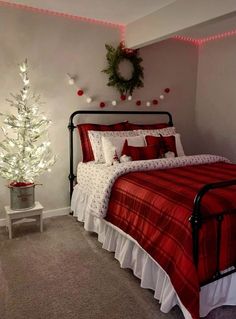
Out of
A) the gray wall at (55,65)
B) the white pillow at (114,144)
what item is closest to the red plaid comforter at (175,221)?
the white pillow at (114,144)

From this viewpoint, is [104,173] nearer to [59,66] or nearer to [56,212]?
[56,212]

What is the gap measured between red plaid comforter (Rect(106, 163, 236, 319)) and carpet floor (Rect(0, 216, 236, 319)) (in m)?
0.35

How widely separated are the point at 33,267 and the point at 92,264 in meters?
0.50

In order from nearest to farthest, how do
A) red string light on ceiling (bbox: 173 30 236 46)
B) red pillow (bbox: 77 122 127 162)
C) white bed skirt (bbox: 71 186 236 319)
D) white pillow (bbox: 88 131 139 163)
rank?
white bed skirt (bbox: 71 186 236 319), white pillow (bbox: 88 131 139 163), red pillow (bbox: 77 122 127 162), red string light on ceiling (bbox: 173 30 236 46)

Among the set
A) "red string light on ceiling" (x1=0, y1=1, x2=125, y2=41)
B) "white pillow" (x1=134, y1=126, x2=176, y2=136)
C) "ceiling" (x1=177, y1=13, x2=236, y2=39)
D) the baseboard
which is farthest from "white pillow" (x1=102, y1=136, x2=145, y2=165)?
"ceiling" (x1=177, y1=13, x2=236, y2=39)

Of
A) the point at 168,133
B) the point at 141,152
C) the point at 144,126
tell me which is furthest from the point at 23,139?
the point at 168,133

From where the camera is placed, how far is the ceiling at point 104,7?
2.84 meters

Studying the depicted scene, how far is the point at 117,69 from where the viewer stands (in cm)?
363

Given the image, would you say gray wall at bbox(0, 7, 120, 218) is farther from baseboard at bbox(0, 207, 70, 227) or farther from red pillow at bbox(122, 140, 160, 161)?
red pillow at bbox(122, 140, 160, 161)

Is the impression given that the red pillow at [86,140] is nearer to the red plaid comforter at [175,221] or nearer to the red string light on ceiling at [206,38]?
the red plaid comforter at [175,221]

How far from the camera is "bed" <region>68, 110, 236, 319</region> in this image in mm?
1665

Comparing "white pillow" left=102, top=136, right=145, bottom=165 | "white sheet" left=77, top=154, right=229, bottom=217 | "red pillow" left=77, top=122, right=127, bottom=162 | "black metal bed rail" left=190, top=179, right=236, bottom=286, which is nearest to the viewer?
"black metal bed rail" left=190, top=179, right=236, bottom=286

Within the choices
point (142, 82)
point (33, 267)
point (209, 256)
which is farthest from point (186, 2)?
point (33, 267)

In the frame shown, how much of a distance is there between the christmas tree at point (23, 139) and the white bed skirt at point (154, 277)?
0.96m
